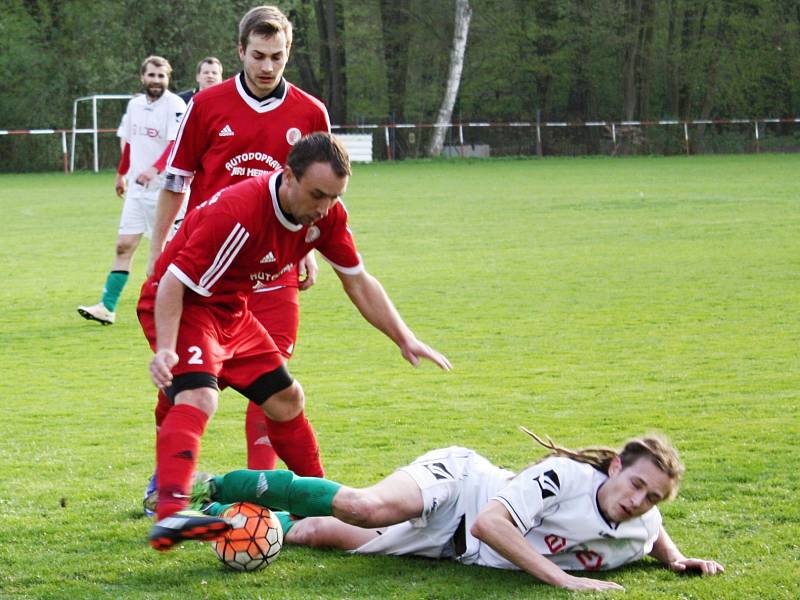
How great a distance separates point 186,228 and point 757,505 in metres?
2.73

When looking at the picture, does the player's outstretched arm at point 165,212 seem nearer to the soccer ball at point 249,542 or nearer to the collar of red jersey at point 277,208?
the collar of red jersey at point 277,208

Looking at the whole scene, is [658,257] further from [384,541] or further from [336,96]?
[336,96]

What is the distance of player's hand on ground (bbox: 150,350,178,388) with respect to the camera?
4.38m

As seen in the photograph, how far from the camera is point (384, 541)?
4941mm

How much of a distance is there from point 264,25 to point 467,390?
10.4 feet

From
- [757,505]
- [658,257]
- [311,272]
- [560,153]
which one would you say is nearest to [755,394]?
[757,505]

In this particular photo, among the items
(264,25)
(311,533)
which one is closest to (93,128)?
(264,25)

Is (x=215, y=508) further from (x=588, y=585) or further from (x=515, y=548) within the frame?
(x=588, y=585)

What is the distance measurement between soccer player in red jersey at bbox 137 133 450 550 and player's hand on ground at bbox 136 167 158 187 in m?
5.95

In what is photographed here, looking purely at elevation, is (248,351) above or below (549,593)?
above

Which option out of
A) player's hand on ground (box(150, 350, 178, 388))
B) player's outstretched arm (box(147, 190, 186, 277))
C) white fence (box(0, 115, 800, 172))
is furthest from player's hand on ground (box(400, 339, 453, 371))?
white fence (box(0, 115, 800, 172))

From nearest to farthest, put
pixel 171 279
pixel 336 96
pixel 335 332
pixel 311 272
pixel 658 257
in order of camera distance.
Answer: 1. pixel 171 279
2. pixel 311 272
3. pixel 335 332
4. pixel 658 257
5. pixel 336 96

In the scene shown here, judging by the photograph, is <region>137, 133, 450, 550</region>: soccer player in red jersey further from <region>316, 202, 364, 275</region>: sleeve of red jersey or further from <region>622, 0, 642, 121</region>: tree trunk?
<region>622, 0, 642, 121</region>: tree trunk

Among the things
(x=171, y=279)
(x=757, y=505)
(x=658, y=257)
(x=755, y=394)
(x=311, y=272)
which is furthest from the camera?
(x=658, y=257)
